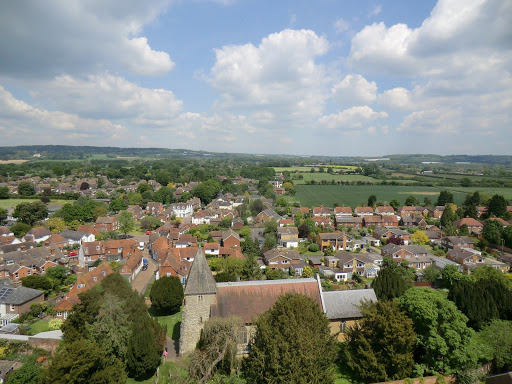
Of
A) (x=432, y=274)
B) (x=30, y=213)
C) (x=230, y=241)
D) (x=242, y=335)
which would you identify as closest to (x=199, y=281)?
(x=242, y=335)

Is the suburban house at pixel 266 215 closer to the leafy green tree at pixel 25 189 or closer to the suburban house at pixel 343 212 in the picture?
the suburban house at pixel 343 212

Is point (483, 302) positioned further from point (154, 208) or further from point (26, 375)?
point (154, 208)

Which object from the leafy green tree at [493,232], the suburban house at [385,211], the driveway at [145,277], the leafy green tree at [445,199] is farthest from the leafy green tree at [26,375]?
the leafy green tree at [445,199]

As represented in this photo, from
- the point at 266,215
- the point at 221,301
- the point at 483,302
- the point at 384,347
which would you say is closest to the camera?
the point at 384,347

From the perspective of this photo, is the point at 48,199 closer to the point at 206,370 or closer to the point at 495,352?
the point at 206,370

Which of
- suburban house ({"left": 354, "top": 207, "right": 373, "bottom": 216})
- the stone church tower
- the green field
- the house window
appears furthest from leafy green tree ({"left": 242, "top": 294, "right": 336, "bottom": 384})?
the green field
